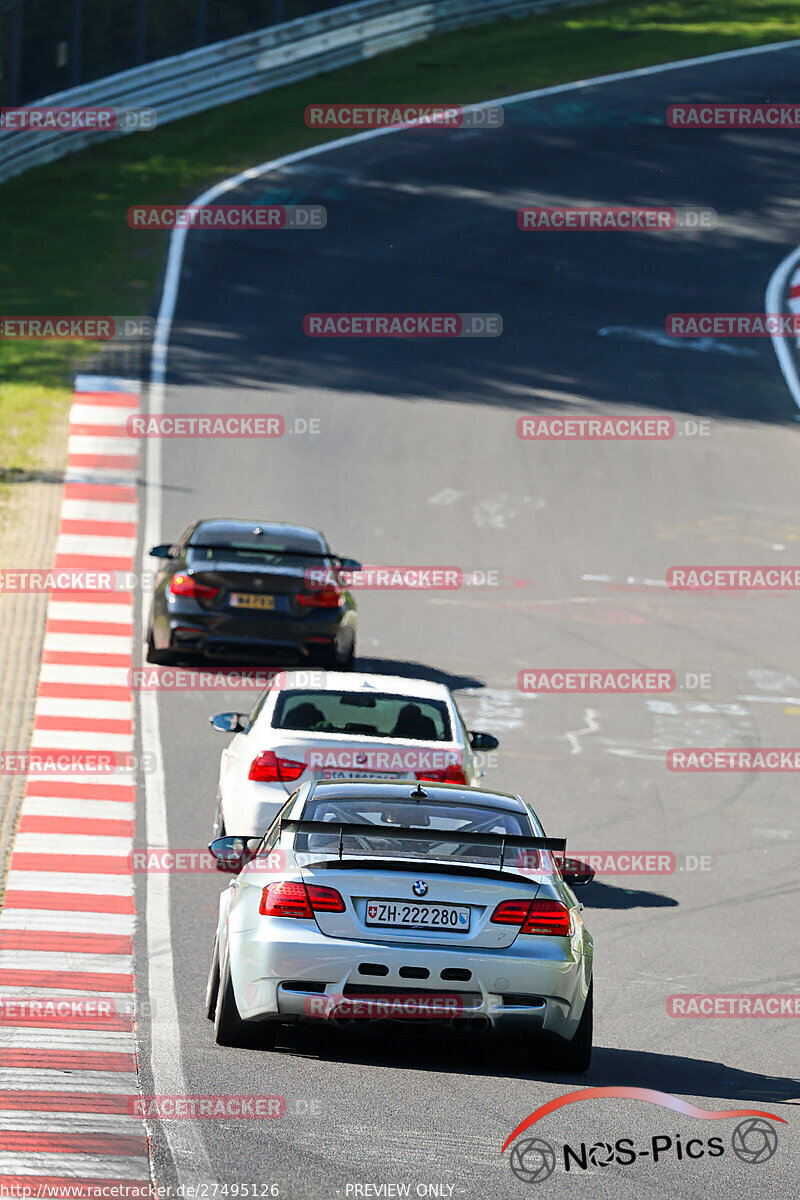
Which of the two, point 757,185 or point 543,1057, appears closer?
point 543,1057

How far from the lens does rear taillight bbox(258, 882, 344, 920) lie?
327 inches

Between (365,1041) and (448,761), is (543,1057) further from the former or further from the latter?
(448,761)

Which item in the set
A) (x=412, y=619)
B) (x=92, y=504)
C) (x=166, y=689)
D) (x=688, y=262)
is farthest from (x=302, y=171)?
(x=166, y=689)

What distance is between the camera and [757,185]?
40750mm

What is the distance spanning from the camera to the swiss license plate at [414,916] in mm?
8273

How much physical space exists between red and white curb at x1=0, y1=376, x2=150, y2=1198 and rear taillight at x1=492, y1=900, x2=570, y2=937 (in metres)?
1.83

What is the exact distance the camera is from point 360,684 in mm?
13148

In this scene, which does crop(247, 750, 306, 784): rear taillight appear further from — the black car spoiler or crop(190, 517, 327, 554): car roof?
crop(190, 517, 327, 554): car roof

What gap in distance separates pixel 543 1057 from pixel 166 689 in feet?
34.2

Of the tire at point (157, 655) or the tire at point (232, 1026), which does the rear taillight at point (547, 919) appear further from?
the tire at point (157, 655)

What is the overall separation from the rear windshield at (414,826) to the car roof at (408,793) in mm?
50

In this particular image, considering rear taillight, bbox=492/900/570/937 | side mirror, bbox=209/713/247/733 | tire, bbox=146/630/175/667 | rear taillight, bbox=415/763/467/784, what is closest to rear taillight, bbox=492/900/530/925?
rear taillight, bbox=492/900/570/937

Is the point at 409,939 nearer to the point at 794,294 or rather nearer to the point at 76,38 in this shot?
the point at 794,294

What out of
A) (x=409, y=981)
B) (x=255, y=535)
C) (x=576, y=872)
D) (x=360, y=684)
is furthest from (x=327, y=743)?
Answer: (x=255, y=535)
